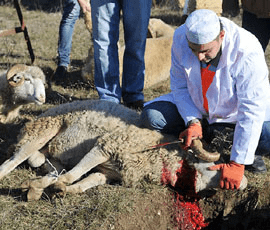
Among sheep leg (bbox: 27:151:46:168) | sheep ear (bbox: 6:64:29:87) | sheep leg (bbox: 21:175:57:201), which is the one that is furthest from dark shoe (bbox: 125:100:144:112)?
sheep leg (bbox: 21:175:57:201)

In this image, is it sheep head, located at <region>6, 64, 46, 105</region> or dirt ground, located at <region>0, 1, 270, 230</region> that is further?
sheep head, located at <region>6, 64, 46, 105</region>

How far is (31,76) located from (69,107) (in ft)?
2.73

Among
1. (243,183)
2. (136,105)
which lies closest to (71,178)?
(243,183)

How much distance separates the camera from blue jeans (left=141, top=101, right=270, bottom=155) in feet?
12.9

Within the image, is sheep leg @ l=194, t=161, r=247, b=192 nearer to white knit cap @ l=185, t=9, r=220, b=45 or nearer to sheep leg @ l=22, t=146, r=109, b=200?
sheep leg @ l=22, t=146, r=109, b=200

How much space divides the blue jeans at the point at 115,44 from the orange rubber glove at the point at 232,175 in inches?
68.7

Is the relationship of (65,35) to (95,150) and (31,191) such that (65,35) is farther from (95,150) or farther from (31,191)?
(31,191)

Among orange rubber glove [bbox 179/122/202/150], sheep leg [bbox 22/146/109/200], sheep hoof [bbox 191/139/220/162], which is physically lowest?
sheep leg [bbox 22/146/109/200]

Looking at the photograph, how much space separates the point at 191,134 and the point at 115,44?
1.67m

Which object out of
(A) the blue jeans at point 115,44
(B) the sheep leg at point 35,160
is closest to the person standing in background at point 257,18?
(A) the blue jeans at point 115,44

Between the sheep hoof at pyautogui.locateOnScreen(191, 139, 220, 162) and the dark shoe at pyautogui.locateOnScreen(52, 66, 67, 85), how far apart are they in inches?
127

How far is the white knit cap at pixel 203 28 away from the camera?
315 centimetres

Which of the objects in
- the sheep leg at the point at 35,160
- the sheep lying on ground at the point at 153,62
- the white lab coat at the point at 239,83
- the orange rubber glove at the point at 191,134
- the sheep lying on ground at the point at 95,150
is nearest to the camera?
the white lab coat at the point at 239,83

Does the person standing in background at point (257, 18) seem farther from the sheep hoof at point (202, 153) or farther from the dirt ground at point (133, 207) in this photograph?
the sheep hoof at point (202, 153)
